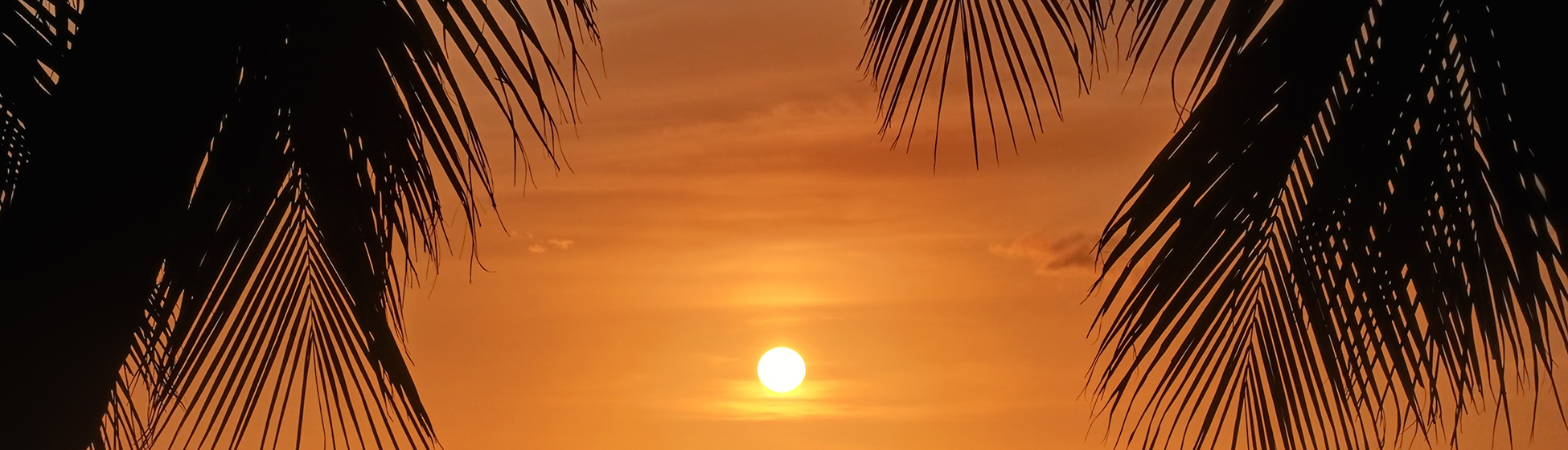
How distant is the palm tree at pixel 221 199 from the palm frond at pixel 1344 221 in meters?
0.99

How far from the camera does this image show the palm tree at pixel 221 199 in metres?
1.35

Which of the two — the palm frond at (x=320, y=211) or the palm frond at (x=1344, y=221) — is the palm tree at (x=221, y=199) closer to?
the palm frond at (x=320, y=211)

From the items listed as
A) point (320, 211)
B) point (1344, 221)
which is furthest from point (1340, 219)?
point (320, 211)

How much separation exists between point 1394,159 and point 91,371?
5.66 feet

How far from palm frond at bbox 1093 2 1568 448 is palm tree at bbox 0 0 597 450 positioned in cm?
99

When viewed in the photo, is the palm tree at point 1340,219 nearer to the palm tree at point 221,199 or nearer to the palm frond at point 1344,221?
the palm frond at point 1344,221

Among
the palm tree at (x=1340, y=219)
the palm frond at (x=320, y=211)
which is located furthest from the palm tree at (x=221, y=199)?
the palm tree at (x=1340, y=219)

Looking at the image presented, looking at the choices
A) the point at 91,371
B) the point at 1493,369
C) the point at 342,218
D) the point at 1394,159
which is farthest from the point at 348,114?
A: the point at 1493,369

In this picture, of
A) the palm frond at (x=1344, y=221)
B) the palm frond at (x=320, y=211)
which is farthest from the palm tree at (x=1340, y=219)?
the palm frond at (x=320, y=211)

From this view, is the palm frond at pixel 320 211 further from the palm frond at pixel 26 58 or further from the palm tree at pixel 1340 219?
the palm tree at pixel 1340 219

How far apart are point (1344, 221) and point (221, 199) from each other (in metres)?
1.63

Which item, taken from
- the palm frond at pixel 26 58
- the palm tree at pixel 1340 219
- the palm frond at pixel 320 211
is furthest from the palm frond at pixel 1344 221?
the palm frond at pixel 26 58

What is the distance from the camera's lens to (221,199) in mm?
1684

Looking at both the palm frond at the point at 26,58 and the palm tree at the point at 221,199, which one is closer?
the palm tree at the point at 221,199
